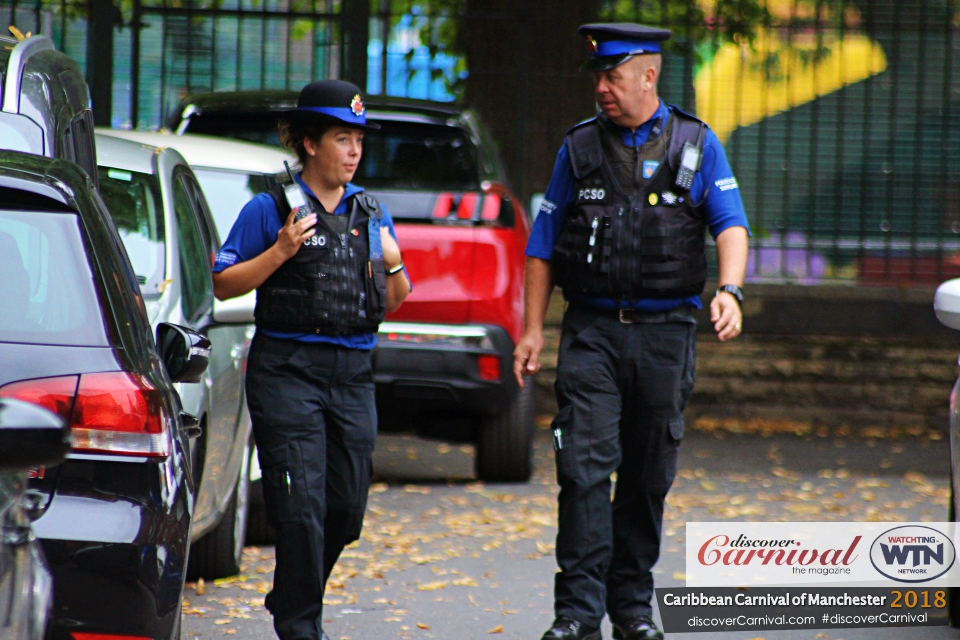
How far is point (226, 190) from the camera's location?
22.9 ft

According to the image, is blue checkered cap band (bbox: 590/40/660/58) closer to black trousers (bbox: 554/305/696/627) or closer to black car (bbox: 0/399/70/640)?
black trousers (bbox: 554/305/696/627)

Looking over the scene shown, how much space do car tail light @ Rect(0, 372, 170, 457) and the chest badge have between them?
2.04 meters

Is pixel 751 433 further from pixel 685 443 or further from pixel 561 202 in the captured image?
pixel 561 202

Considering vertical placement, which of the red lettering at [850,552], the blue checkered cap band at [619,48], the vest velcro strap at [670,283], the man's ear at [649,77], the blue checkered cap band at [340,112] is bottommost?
the red lettering at [850,552]

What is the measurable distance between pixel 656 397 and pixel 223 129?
4.30 metres

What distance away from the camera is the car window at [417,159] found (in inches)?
310

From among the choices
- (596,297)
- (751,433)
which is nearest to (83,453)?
(596,297)

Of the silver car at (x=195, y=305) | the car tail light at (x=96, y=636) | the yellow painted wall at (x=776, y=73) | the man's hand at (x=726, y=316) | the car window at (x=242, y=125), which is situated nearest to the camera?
the car tail light at (x=96, y=636)

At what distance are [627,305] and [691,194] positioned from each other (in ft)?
1.36

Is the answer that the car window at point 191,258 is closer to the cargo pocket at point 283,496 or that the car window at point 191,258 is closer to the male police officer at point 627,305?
the cargo pocket at point 283,496

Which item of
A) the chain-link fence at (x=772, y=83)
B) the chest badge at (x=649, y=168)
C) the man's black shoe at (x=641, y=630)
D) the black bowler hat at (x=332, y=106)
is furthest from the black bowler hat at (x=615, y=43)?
the chain-link fence at (x=772, y=83)

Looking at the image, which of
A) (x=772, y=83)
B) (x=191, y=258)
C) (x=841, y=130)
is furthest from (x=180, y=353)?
(x=841, y=130)

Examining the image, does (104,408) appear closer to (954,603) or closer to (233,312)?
(233,312)

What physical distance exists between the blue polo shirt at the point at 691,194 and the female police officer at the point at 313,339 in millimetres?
660
